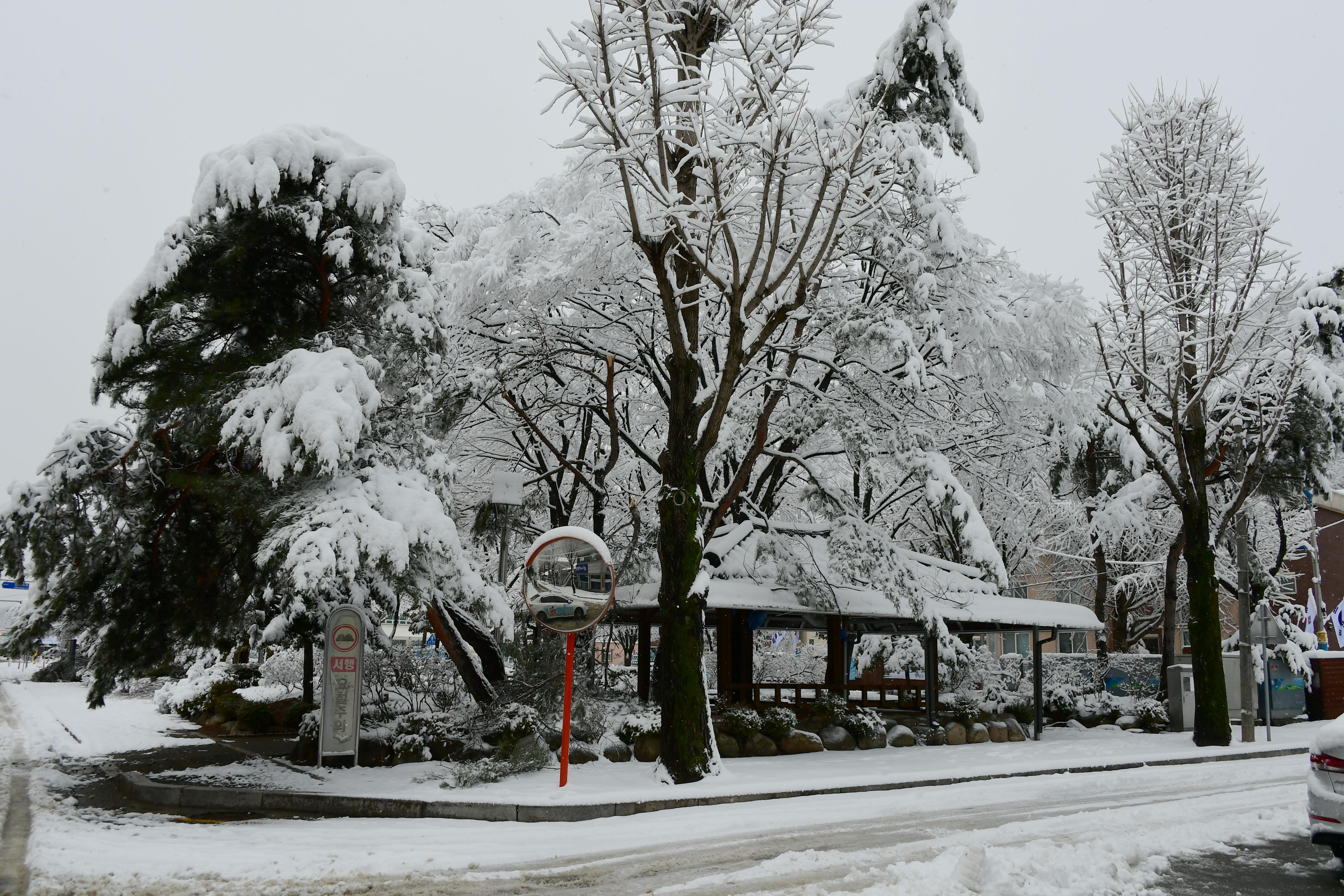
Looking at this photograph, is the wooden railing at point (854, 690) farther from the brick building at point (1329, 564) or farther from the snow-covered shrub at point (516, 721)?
the brick building at point (1329, 564)

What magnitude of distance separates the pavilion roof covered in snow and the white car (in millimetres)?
8011

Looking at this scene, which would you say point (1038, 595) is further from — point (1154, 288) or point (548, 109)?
point (548, 109)

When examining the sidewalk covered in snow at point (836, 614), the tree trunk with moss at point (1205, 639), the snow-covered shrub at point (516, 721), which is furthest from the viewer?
the tree trunk with moss at point (1205, 639)

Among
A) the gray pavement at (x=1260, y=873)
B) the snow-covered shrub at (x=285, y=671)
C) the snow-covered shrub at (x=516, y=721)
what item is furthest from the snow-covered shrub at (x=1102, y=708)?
the snow-covered shrub at (x=285, y=671)

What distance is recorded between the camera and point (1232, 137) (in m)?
18.7

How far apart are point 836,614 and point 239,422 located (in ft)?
32.8

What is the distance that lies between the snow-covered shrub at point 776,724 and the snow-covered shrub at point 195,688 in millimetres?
13299

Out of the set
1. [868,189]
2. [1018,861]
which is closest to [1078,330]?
[868,189]

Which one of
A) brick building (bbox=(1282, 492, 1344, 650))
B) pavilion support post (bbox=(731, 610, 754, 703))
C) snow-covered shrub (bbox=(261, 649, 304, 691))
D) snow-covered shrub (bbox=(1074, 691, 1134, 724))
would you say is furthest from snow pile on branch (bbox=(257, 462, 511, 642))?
brick building (bbox=(1282, 492, 1344, 650))

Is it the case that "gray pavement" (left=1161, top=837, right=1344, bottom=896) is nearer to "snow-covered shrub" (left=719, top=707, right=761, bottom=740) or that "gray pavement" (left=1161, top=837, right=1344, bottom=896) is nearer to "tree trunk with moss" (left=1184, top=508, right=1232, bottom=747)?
"snow-covered shrub" (left=719, top=707, right=761, bottom=740)

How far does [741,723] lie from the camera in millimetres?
15352

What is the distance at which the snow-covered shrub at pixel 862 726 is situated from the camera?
17109mm

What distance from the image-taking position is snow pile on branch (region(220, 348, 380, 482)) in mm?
10820

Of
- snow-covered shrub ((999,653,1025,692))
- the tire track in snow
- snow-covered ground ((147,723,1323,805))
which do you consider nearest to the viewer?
the tire track in snow
